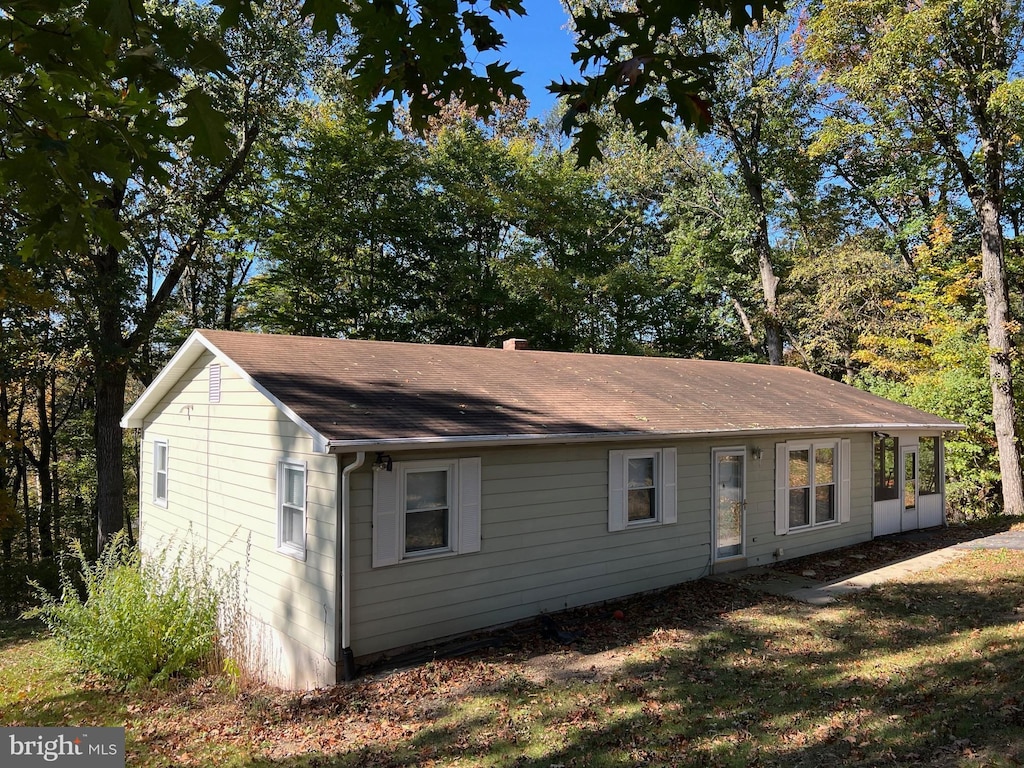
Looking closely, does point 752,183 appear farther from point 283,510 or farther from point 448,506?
point 283,510

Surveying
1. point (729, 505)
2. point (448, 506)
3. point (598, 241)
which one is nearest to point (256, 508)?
point (448, 506)

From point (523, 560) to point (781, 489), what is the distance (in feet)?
18.5

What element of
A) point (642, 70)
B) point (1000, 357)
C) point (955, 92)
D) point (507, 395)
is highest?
point (955, 92)

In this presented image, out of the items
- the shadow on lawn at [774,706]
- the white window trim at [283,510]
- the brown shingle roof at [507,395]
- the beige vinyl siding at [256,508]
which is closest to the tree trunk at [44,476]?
the beige vinyl siding at [256,508]

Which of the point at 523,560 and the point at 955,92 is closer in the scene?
the point at 523,560

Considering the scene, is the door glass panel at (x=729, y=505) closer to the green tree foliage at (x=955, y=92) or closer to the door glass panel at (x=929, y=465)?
the door glass panel at (x=929, y=465)

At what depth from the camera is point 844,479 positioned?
41.5 ft

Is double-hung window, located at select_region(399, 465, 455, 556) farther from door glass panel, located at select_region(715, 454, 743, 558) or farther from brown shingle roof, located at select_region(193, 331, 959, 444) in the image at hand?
door glass panel, located at select_region(715, 454, 743, 558)

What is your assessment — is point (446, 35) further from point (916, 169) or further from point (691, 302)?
point (691, 302)

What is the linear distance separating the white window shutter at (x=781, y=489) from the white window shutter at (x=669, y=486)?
103 inches

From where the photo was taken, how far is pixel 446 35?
345 cm

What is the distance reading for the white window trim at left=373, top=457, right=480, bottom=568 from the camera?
7.20m

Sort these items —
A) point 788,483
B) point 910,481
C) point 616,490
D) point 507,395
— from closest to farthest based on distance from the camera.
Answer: point 616,490 → point 507,395 → point 788,483 → point 910,481

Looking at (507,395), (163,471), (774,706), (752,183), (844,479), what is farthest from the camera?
(752,183)
